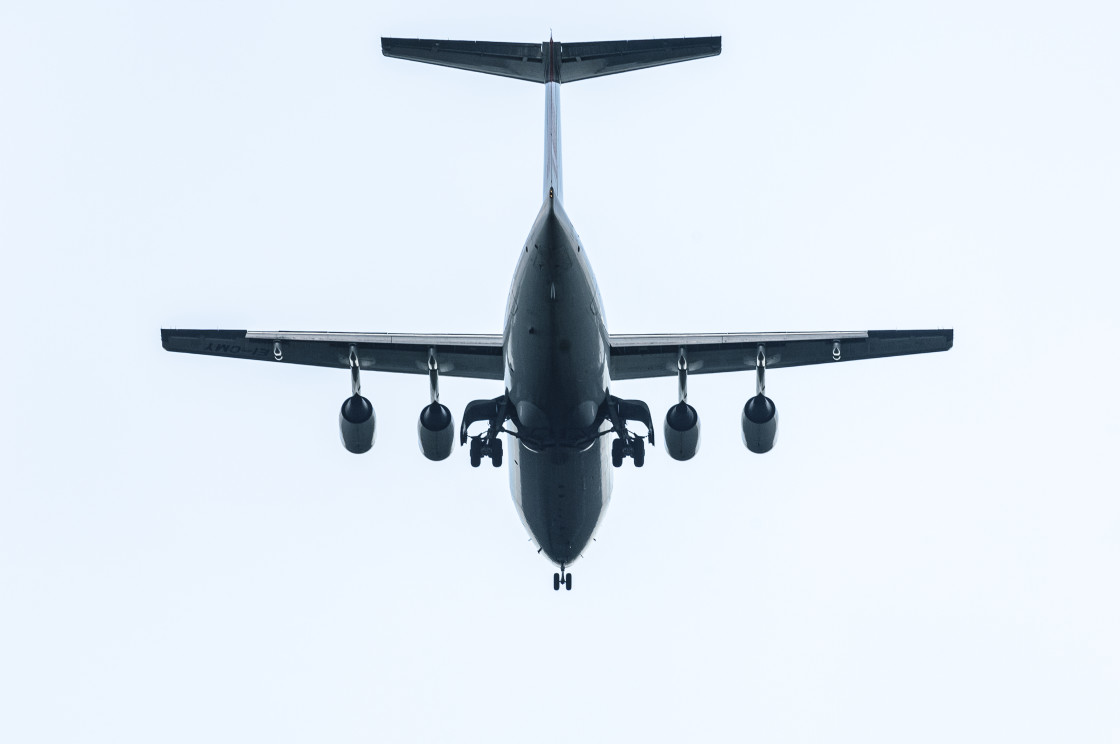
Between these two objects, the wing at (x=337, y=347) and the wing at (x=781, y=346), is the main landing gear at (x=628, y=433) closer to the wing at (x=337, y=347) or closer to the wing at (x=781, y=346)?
the wing at (x=781, y=346)

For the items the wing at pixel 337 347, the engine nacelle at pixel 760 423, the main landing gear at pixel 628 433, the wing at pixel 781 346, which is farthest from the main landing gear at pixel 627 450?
the wing at pixel 337 347

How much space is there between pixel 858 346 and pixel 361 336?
824 cm

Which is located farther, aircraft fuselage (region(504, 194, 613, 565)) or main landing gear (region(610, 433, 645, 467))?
main landing gear (region(610, 433, 645, 467))

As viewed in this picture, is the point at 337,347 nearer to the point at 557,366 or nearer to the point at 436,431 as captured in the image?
the point at 436,431

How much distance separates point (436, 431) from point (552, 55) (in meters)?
6.88

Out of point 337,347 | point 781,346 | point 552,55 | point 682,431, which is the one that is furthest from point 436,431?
point 552,55

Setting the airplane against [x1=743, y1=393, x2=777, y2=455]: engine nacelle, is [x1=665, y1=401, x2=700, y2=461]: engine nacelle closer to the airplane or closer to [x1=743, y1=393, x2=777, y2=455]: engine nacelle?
the airplane

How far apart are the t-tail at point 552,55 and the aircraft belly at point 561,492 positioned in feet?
19.1

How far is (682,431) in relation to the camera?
28547 millimetres

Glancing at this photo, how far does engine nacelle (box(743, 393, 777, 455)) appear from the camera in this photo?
92.2ft

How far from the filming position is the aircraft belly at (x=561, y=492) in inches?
1106

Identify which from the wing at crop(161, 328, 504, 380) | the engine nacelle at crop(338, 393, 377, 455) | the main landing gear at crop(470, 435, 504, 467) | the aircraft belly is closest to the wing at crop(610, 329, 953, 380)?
the aircraft belly

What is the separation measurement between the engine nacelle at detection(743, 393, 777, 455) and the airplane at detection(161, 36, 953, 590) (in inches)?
0.9

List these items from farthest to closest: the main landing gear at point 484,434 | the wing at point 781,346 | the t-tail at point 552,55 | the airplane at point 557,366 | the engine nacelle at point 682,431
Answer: the t-tail at point 552,55 < the engine nacelle at point 682,431 < the wing at point 781,346 < the main landing gear at point 484,434 < the airplane at point 557,366
